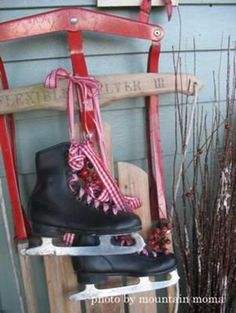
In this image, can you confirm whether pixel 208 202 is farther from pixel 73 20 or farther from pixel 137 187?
pixel 73 20

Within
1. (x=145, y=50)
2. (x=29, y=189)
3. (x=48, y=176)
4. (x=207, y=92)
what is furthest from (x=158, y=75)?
(x=29, y=189)

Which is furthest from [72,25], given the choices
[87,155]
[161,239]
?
[161,239]

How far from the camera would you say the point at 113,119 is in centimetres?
108

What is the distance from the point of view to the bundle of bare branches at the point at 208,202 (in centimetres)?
107

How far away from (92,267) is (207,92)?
2.21 ft

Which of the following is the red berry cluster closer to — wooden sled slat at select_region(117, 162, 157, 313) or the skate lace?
wooden sled slat at select_region(117, 162, 157, 313)

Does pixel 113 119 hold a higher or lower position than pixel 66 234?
higher

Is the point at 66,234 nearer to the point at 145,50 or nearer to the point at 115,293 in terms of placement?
the point at 115,293

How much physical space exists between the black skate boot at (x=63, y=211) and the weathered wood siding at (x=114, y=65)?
19 centimetres

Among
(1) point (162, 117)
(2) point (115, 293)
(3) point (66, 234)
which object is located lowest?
(2) point (115, 293)

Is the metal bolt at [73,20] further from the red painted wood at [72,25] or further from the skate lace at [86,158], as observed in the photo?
the skate lace at [86,158]

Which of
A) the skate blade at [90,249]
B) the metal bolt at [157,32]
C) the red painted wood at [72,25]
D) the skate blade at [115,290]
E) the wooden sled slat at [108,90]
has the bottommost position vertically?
the skate blade at [115,290]

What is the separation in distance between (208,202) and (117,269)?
Answer: 1.25 ft

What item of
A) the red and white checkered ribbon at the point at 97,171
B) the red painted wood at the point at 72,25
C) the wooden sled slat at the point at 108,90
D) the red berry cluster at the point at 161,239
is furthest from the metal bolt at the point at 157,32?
the red berry cluster at the point at 161,239
